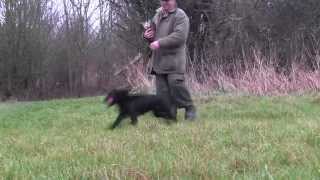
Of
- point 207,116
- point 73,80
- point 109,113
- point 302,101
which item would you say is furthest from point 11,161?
point 73,80

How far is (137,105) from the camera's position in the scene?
8039 mm

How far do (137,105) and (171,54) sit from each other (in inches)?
40.9

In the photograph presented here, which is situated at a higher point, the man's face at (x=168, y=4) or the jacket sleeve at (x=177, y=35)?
the man's face at (x=168, y=4)

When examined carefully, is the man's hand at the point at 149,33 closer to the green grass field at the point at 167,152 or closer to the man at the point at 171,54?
the man at the point at 171,54

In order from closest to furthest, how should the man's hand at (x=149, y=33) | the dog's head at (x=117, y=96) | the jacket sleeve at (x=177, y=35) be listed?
the dog's head at (x=117, y=96), the jacket sleeve at (x=177, y=35), the man's hand at (x=149, y=33)

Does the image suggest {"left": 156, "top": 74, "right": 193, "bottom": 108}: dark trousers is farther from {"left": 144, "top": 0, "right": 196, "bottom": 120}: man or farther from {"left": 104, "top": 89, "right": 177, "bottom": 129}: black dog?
{"left": 104, "top": 89, "right": 177, "bottom": 129}: black dog

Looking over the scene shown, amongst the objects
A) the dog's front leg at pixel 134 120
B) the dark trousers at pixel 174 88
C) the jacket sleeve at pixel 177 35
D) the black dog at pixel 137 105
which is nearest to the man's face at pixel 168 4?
the jacket sleeve at pixel 177 35

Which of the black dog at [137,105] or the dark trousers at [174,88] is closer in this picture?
the black dog at [137,105]

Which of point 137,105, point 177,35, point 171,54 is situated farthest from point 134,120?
point 177,35

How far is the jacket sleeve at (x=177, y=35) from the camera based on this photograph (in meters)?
8.27

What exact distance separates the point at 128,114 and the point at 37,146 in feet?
7.35

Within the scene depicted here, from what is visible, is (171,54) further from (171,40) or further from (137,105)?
(137,105)

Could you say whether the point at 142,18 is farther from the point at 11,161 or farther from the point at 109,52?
the point at 11,161

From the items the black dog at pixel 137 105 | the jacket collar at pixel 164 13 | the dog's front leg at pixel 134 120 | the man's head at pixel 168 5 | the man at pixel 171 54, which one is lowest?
the dog's front leg at pixel 134 120
